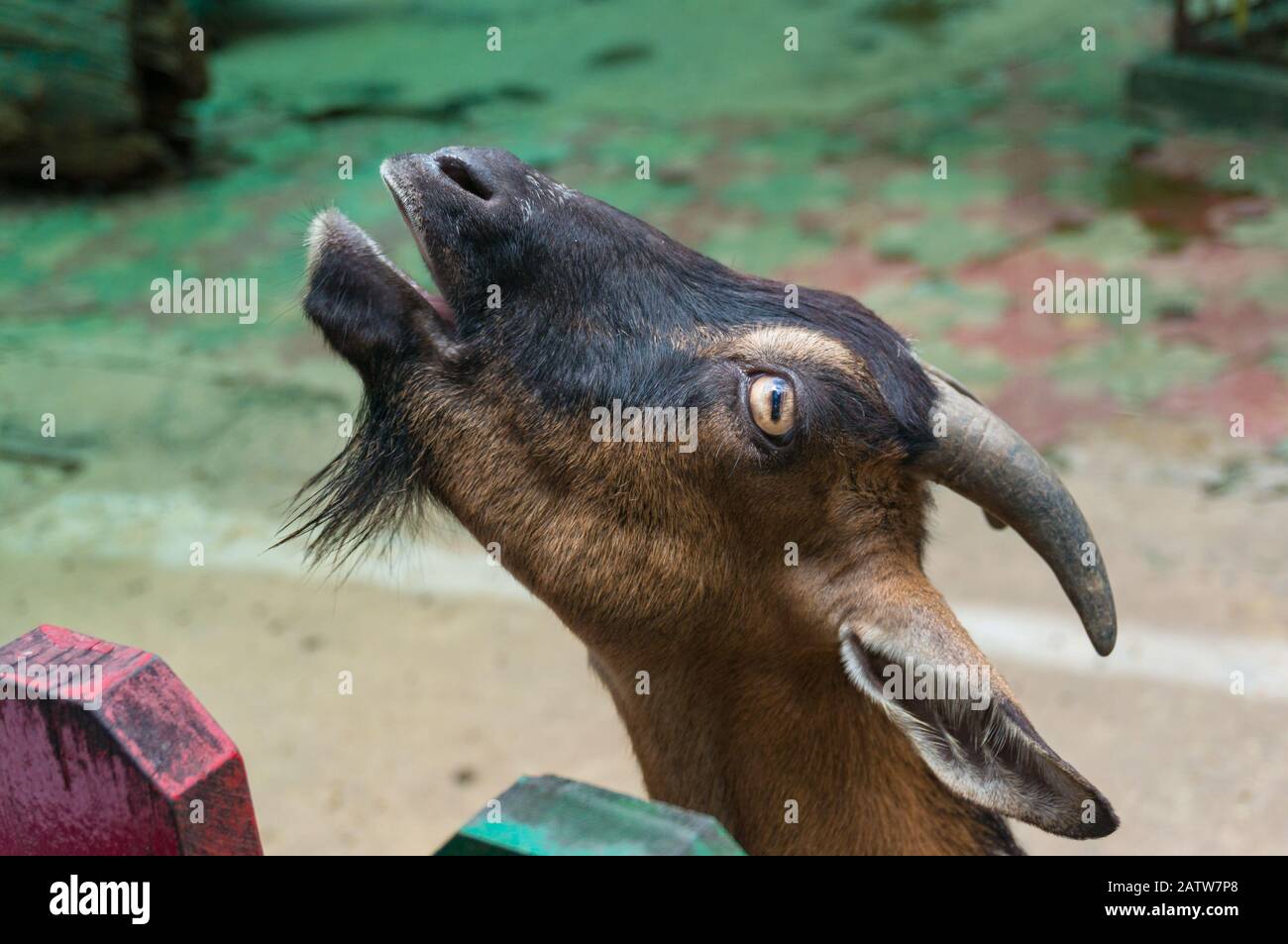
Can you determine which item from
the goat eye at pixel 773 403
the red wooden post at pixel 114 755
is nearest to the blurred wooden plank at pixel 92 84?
the goat eye at pixel 773 403

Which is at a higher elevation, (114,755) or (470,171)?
(470,171)

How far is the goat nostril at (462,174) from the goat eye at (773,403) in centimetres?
66

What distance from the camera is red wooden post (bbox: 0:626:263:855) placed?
1704 millimetres

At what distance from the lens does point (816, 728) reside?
3092mm

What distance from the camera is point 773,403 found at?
2.83m

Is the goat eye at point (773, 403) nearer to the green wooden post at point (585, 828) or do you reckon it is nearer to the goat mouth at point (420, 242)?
the goat mouth at point (420, 242)

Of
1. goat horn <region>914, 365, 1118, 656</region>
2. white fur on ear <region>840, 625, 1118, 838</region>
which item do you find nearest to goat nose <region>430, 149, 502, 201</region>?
goat horn <region>914, 365, 1118, 656</region>

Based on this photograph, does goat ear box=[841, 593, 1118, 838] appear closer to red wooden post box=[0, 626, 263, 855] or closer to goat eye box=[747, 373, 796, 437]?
goat eye box=[747, 373, 796, 437]

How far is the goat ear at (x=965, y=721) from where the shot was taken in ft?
8.31

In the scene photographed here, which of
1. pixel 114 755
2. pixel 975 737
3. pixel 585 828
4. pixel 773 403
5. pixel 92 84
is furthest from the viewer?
pixel 92 84

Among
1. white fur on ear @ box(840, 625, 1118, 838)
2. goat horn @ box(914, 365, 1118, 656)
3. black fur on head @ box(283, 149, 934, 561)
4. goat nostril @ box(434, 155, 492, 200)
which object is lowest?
white fur on ear @ box(840, 625, 1118, 838)

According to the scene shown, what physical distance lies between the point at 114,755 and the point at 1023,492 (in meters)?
1.81

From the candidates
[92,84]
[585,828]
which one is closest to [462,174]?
[585,828]

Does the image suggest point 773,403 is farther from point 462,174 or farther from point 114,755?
point 114,755
